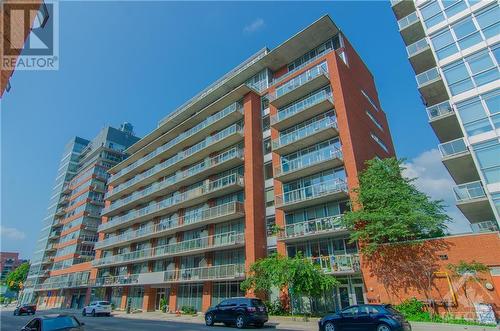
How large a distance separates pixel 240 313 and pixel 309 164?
13024 millimetres

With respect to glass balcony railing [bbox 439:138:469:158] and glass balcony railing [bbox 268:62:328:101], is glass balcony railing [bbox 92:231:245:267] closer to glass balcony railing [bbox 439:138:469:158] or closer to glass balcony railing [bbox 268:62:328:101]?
glass balcony railing [bbox 268:62:328:101]

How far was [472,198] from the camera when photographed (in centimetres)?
1938

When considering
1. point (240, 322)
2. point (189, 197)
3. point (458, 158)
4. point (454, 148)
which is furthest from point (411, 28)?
point (240, 322)

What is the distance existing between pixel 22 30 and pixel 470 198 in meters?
24.3

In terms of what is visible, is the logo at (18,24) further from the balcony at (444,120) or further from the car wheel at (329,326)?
the balcony at (444,120)

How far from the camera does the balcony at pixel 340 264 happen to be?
66.5 ft

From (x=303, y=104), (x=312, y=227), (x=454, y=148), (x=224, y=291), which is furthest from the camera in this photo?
(x=303, y=104)

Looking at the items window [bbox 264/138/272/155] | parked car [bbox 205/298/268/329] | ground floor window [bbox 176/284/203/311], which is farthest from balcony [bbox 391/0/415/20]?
ground floor window [bbox 176/284/203/311]

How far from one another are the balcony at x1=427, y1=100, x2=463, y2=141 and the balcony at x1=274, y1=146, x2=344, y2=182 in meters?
8.28

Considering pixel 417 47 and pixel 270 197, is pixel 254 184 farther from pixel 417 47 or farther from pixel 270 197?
pixel 417 47

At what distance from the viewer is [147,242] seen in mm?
37969

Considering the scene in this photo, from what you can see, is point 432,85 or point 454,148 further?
point 432,85

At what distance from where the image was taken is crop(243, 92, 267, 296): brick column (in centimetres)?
2497

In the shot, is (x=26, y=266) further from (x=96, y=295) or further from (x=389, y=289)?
(x=389, y=289)
